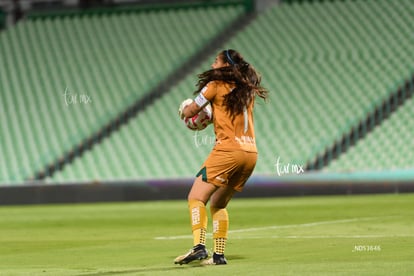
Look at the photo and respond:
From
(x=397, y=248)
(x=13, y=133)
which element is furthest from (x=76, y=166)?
(x=397, y=248)

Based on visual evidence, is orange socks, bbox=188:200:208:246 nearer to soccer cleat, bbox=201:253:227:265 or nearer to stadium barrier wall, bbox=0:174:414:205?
soccer cleat, bbox=201:253:227:265

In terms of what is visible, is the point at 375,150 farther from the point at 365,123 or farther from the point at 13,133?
the point at 13,133

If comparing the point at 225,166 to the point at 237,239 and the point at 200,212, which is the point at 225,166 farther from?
the point at 237,239

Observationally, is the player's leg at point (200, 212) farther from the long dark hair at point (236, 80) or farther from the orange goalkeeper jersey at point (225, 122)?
the long dark hair at point (236, 80)

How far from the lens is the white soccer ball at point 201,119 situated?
10.3 metres

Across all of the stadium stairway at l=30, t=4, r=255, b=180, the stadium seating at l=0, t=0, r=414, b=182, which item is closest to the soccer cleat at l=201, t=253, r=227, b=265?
the stadium seating at l=0, t=0, r=414, b=182

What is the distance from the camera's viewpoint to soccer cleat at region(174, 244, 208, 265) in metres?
10.0

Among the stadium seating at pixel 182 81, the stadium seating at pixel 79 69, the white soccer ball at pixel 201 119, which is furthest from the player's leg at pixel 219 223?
the stadium seating at pixel 79 69

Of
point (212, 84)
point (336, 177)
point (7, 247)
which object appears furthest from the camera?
point (336, 177)

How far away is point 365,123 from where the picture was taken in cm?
2864

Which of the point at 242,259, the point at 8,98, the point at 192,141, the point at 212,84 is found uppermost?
the point at 8,98

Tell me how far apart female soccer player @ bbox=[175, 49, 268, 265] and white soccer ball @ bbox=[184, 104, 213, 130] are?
2.1 inches

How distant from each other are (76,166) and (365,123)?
819cm

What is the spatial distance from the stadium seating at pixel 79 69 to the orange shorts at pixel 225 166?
20.1 m
